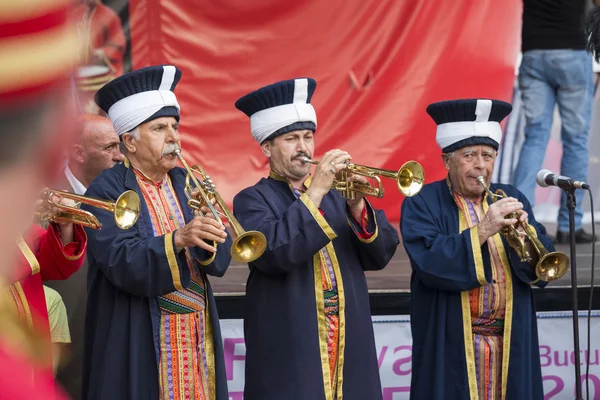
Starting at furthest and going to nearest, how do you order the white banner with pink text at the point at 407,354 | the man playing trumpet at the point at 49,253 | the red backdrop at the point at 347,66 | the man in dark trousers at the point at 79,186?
the red backdrop at the point at 347,66
the white banner with pink text at the point at 407,354
the man in dark trousers at the point at 79,186
the man playing trumpet at the point at 49,253

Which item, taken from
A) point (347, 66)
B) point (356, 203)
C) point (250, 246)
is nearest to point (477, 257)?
point (356, 203)

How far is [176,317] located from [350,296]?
783mm

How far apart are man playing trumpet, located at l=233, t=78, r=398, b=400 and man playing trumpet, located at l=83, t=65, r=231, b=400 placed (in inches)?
8.9

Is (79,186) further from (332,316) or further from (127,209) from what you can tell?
(332,316)

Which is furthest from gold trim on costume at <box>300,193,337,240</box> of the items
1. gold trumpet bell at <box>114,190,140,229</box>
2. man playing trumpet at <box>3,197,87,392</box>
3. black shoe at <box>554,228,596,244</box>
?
black shoe at <box>554,228,596,244</box>

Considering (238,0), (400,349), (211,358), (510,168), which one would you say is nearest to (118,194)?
(211,358)

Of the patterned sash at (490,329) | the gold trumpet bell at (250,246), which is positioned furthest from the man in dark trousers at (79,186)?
the patterned sash at (490,329)

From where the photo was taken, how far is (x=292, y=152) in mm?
3996

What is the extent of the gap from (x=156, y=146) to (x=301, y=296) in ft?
2.99

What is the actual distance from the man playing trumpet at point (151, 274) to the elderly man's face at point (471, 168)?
141 centimetres

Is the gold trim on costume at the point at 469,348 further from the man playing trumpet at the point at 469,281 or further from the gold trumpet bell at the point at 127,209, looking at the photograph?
the gold trumpet bell at the point at 127,209

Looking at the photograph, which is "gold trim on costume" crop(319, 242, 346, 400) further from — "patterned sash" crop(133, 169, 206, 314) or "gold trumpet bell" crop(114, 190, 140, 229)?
"gold trumpet bell" crop(114, 190, 140, 229)

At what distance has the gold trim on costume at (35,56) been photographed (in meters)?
0.72

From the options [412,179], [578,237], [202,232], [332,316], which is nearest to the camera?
[202,232]
